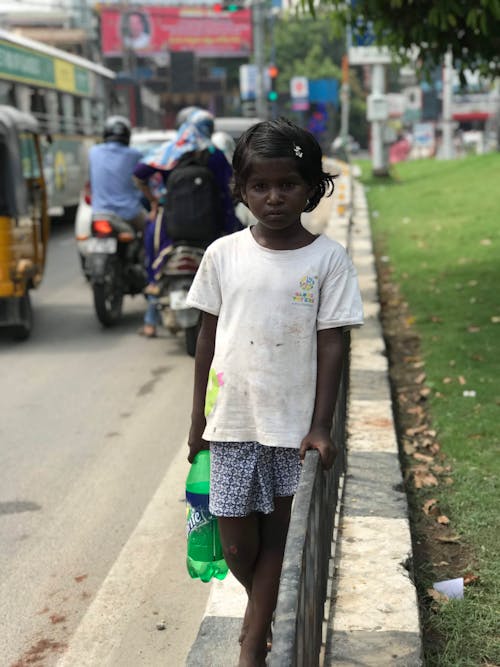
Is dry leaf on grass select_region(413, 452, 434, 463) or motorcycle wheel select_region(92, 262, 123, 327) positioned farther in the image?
motorcycle wheel select_region(92, 262, 123, 327)

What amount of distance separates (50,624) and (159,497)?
1393 millimetres

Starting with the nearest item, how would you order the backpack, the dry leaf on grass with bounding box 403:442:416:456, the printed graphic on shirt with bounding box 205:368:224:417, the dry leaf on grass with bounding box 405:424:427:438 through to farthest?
1. the printed graphic on shirt with bounding box 205:368:224:417
2. the dry leaf on grass with bounding box 403:442:416:456
3. the dry leaf on grass with bounding box 405:424:427:438
4. the backpack

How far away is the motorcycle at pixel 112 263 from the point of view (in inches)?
376

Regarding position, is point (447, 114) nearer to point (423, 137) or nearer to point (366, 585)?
point (423, 137)

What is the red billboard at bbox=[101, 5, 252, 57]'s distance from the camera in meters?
69.6

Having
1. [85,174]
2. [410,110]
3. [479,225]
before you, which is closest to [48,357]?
[479,225]

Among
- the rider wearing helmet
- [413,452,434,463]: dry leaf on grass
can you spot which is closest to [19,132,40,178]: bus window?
the rider wearing helmet

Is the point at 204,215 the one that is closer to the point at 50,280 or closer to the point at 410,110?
→ the point at 50,280

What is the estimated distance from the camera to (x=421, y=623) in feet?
11.7

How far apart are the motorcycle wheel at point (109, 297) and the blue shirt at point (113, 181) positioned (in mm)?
610

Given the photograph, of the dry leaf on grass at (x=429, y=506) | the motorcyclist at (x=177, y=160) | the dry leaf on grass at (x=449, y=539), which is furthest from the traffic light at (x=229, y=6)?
the dry leaf on grass at (x=449, y=539)

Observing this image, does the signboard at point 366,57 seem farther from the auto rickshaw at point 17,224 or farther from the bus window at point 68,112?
the auto rickshaw at point 17,224

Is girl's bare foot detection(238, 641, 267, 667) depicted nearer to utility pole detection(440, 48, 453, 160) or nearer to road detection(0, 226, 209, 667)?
road detection(0, 226, 209, 667)

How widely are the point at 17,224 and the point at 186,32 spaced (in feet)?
211
